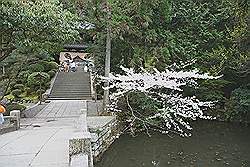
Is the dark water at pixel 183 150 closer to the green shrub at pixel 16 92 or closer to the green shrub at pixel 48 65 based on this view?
the green shrub at pixel 16 92

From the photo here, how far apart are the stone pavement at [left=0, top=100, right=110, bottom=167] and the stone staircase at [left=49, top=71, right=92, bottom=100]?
7.55m

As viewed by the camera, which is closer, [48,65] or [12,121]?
[12,121]

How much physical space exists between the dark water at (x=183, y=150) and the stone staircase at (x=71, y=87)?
9.46 m

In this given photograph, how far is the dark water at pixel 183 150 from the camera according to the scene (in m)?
13.2

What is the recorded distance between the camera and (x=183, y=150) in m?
15.0

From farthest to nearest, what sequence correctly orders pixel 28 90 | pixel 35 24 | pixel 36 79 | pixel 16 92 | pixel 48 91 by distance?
pixel 36 79 → pixel 28 90 → pixel 16 92 → pixel 48 91 → pixel 35 24

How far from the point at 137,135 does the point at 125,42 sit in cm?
520

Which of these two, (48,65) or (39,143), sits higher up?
(48,65)

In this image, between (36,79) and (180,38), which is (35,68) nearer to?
(36,79)

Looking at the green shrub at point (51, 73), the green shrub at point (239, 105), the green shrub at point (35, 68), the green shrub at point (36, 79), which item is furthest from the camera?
the green shrub at point (51, 73)

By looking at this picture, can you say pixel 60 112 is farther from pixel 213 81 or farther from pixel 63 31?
pixel 213 81

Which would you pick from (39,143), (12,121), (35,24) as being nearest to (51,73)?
(35,24)

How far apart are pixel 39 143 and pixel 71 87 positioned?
57.4 feet

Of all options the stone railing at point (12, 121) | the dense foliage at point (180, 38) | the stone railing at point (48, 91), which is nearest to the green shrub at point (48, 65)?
the stone railing at point (48, 91)
